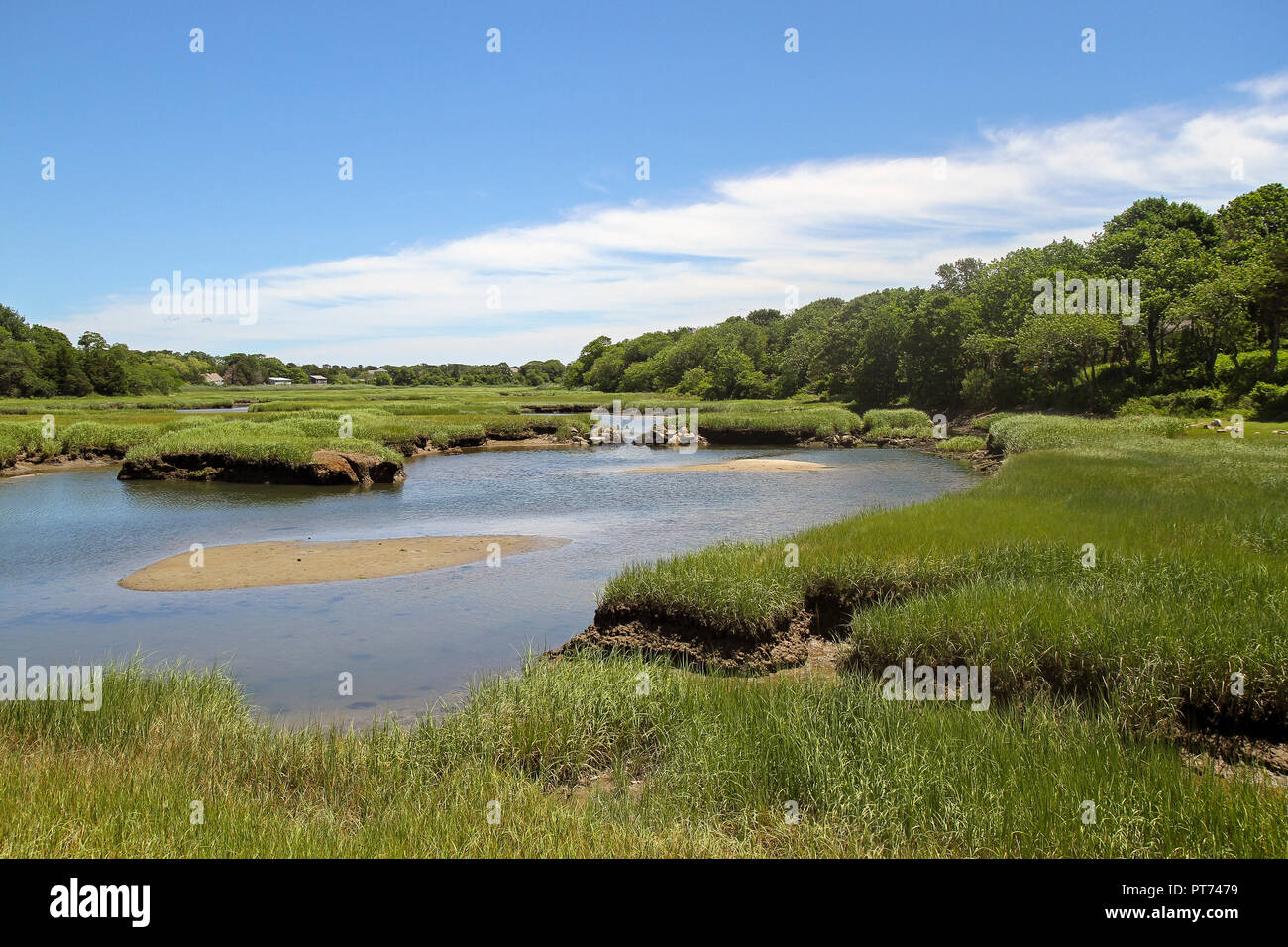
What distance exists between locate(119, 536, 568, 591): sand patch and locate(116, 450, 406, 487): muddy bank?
44.5ft

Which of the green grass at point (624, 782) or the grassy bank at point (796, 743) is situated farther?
the grassy bank at point (796, 743)

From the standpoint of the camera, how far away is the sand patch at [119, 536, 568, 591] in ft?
57.9

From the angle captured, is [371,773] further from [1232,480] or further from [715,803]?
[1232,480]

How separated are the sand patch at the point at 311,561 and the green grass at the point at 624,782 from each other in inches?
361

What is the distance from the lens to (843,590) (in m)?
12.7

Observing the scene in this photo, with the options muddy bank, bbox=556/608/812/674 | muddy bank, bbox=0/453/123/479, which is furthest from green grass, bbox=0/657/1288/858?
muddy bank, bbox=0/453/123/479

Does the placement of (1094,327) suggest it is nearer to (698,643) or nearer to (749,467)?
(749,467)

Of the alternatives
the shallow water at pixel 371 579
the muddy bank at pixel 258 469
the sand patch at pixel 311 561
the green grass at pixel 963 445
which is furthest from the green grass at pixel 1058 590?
the green grass at pixel 963 445

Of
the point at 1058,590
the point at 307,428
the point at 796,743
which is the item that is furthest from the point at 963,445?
the point at 796,743

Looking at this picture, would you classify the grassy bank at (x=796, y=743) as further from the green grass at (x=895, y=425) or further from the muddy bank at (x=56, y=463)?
the green grass at (x=895, y=425)

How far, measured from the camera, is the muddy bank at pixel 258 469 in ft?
114

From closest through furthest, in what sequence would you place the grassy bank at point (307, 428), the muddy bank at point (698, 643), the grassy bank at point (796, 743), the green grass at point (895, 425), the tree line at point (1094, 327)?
the grassy bank at point (796, 743)
the muddy bank at point (698, 643)
the grassy bank at point (307, 428)
the tree line at point (1094, 327)
the green grass at point (895, 425)

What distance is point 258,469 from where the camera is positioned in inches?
1380
